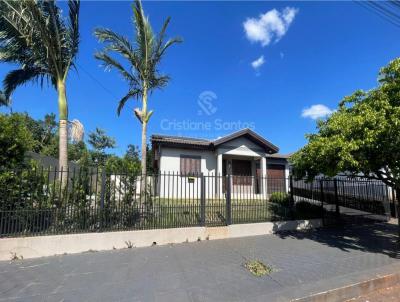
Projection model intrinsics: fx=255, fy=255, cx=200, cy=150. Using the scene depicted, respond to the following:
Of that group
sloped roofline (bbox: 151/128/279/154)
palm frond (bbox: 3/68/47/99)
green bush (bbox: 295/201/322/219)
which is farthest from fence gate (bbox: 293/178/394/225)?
palm frond (bbox: 3/68/47/99)

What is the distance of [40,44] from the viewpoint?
781 cm

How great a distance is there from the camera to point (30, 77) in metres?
8.41

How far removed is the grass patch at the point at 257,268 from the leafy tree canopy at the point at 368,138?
301 centimetres

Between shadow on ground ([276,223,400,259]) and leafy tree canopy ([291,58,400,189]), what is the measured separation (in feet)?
6.08

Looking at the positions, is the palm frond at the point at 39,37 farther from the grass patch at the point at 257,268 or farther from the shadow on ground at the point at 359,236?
the shadow on ground at the point at 359,236

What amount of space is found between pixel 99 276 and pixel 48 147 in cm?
3205

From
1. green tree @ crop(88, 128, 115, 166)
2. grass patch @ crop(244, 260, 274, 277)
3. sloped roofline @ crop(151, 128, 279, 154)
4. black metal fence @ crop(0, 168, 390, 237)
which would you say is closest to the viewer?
grass patch @ crop(244, 260, 274, 277)

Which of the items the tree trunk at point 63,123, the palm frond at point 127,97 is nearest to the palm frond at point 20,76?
the tree trunk at point 63,123

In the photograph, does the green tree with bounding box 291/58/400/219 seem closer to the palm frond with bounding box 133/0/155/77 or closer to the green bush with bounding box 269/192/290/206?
the green bush with bounding box 269/192/290/206

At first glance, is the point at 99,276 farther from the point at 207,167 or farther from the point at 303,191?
the point at 207,167

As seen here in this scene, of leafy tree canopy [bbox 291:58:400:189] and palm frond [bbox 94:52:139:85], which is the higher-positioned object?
palm frond [bbox 94:52:139:85]

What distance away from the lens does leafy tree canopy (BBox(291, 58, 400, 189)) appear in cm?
599

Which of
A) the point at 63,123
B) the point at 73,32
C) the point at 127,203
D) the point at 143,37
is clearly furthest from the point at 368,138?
the point at 73,32

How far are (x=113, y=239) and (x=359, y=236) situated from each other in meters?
7.99
